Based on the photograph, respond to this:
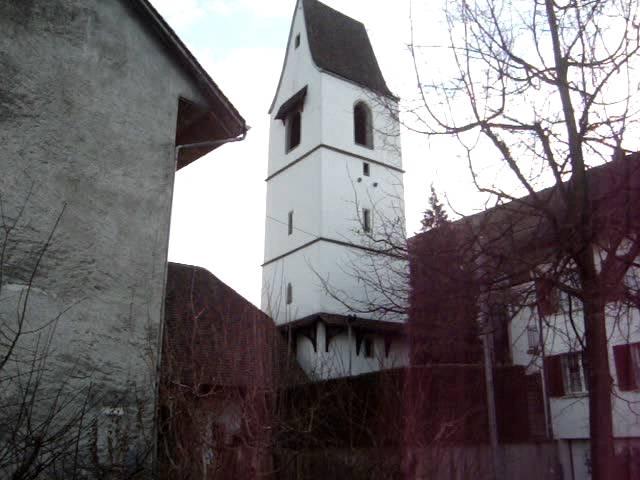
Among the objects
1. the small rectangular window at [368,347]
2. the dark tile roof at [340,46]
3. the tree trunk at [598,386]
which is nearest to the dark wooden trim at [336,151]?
the dark tile roof at [340,46]

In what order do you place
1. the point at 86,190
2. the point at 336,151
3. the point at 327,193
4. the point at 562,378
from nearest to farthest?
1. the point at 86,190
2. the point at 562,378
3. the point at 327,193
4. the point at 336,151

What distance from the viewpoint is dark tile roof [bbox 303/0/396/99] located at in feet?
94.0

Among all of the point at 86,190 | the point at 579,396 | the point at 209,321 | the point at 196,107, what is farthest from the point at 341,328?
the point at 86,190

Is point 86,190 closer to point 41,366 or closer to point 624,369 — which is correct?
point 41,366

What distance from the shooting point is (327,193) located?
2548cm

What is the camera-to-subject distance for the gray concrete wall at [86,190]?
743 centimetres

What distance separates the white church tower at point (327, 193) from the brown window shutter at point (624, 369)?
7.07 meters

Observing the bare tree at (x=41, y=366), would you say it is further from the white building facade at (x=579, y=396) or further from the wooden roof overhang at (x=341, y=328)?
the wooden roof overhang at (x=341, y=328)

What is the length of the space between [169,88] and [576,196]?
5.70 m

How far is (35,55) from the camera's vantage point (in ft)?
26.8

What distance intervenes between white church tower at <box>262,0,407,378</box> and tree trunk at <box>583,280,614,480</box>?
14.8 m

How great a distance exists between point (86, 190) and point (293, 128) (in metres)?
21.6

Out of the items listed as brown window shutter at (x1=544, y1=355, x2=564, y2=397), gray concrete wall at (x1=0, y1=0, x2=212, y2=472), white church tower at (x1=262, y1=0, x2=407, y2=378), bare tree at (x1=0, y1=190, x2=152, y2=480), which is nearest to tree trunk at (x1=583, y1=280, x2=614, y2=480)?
bare tree at (x1=0, y1=190, x2=152, y2=480)

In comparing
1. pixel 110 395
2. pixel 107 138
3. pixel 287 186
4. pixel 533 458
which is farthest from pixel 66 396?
pixel 287 186
